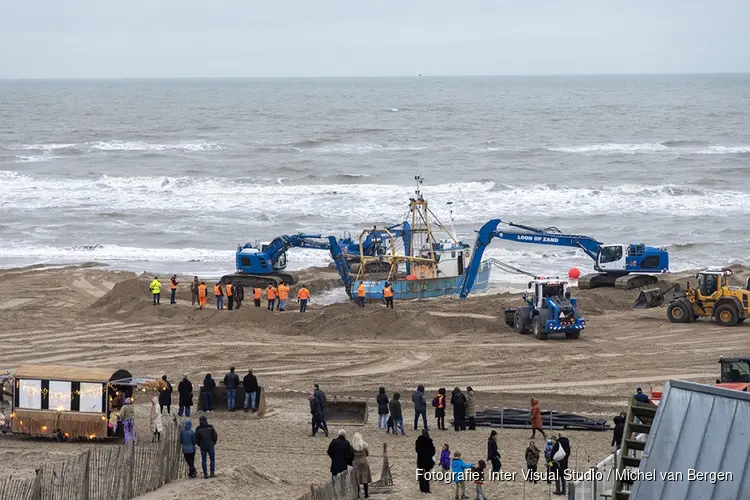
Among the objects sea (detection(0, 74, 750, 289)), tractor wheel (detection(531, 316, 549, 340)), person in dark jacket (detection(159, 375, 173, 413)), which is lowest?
person in dark jacket (detection(159, 375, 173, 413))

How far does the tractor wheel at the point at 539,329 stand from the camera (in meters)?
25.8

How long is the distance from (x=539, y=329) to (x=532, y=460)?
1079 cm

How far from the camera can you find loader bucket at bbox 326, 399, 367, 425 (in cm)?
1917

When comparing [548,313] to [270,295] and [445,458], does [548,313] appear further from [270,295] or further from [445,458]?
[445,458]

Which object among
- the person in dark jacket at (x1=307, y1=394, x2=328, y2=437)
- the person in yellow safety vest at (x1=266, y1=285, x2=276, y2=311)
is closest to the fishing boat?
the person in yellow safety vest at (x1=266, y1=285, x2=276, y2=311)

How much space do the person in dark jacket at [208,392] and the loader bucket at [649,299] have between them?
48.0 ft

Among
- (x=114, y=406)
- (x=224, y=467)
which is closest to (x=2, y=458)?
(x=114, y=406)

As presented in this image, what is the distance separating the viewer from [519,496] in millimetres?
14750

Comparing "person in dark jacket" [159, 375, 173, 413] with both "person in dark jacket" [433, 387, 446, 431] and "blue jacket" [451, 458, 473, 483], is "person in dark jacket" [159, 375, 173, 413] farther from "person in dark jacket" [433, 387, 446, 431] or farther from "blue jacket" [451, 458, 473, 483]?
"blue jacket" [451, 458, 473, 483]

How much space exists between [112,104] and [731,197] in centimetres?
11086

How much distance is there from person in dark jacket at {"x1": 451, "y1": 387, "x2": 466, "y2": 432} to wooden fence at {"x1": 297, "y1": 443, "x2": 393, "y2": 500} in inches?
101

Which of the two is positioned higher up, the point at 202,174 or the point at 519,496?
the point at 202,174

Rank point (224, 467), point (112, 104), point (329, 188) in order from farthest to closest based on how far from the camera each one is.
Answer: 1. point (112, 104)
2. point (329, 188)
3. point (224, 467)

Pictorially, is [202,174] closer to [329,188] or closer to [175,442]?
[329,188]
